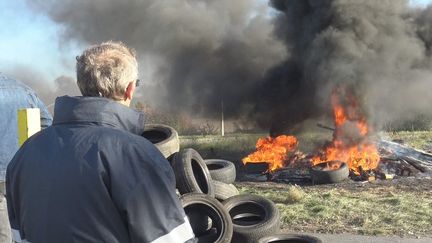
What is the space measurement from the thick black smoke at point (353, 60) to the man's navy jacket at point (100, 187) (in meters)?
13.4

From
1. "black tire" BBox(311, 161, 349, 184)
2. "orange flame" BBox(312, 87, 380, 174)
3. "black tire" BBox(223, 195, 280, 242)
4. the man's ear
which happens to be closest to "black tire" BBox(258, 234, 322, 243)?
"black tire" BBox(223, 195, 280, 242)

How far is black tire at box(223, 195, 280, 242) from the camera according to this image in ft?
18.8

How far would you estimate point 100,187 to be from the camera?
5.42 ft

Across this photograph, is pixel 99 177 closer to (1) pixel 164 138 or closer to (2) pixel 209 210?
(2) pixel 209 210

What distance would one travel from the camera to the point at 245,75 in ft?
60.8

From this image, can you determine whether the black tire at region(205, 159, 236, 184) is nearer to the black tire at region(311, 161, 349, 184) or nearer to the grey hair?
the black tire at region(311, 161, 349, 184)

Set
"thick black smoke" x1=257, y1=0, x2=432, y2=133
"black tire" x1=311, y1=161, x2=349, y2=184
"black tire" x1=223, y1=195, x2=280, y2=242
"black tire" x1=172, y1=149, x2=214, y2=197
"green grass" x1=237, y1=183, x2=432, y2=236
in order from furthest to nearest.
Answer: "thick black smoke" x1=257, y1=0, x2=432, y2=133, "black tire" x1=311, y1=161, x2=349, y2=184, "green grass" x1=237, y1=183, x2=432, y2=236, "black tire" x1=172, y1=149, x2=214, y2=197, "black tire" x1=223, y1=195, x2=280, y2=242

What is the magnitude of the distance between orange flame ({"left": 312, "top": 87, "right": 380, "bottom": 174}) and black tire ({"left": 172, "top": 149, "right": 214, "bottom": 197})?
5899 millimetres

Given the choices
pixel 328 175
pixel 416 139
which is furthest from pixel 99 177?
pixel 416 139

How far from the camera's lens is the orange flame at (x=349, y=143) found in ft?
39.8

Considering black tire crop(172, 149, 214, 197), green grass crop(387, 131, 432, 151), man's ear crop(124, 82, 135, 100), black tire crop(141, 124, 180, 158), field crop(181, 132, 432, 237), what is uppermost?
man's ear crop(124, 82, 135, 100)

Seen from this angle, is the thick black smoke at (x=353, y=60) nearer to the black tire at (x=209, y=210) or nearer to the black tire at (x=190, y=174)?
the black tire at (x=190, y=174)

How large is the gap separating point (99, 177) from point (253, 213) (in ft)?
16.0

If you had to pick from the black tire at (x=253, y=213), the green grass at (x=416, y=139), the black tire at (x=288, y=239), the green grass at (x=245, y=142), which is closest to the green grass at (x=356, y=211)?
the black tire at (x=253, y=213)
